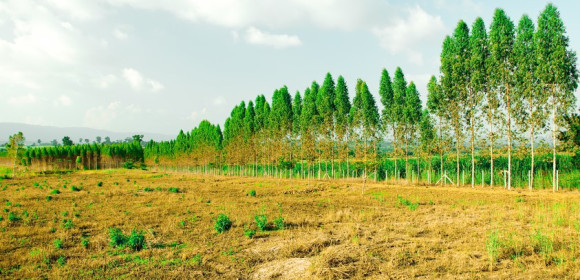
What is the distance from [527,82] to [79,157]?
103359mm

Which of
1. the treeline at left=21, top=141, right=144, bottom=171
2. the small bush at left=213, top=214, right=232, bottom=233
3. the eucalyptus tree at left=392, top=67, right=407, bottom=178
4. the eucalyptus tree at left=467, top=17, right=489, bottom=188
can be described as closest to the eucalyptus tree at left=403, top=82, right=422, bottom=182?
the eucalyptus tree at left=392, top=67, right=407, bottom=178

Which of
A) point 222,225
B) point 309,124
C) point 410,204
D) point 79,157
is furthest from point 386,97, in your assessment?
point 79,157

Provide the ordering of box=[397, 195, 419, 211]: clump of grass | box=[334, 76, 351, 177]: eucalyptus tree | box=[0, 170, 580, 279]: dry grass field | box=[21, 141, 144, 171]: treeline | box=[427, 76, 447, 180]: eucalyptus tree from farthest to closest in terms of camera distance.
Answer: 1. box=[21, 141, 144, 171]: treeline
2. box=[334, 76, 351, 177]: eucalyptus tree
3. box=[427, 76, 447, 180]: eucalyptus tree
4. box=[397, 195, 419, 211]: clump of grass
5. box=[0, 170, 580, 279]: dry grass field

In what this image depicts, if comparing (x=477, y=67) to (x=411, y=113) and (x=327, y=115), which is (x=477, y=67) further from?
(x=327, y=115)

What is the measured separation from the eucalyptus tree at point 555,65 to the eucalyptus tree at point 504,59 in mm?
2366

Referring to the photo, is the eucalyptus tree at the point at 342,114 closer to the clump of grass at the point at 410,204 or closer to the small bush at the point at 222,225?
the clump of grass at the point at 410,204

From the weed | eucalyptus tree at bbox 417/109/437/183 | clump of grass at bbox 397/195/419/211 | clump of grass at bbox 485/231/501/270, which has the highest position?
eucalyptus tree at bbox 417/109/437/183

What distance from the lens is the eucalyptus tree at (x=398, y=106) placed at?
36.6 meters

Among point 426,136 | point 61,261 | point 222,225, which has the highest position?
point 426,136

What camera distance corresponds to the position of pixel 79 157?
95.2 m

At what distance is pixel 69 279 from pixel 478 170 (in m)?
34.2

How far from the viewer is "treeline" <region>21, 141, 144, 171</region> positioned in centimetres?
9350

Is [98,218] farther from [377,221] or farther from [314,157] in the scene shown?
[314,157]

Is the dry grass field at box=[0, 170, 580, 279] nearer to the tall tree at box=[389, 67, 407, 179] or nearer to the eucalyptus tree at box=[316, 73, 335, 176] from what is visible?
the tall tree at box=[389, 67, 407, 179]
